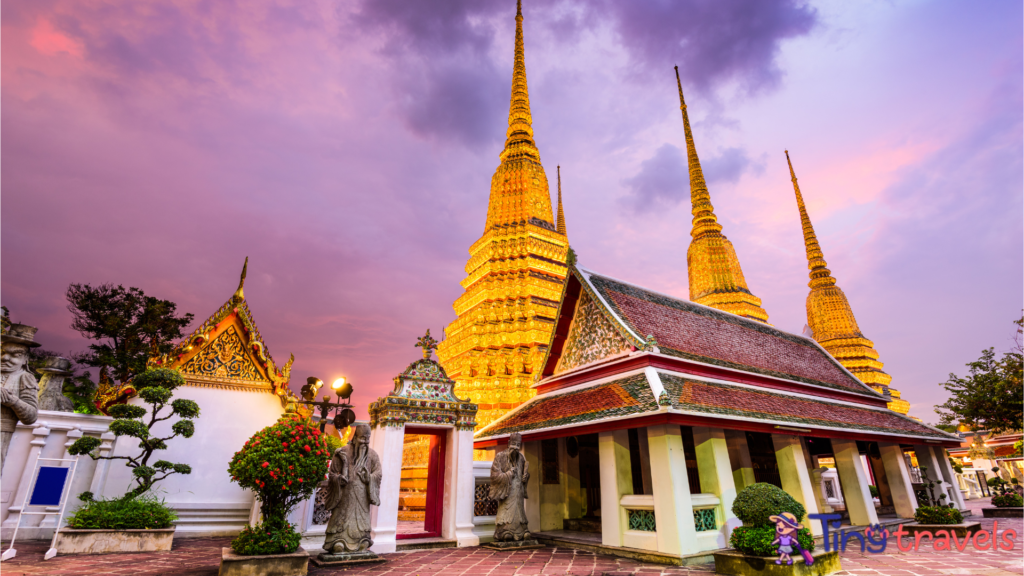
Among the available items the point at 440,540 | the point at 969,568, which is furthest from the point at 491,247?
the point at 969,568

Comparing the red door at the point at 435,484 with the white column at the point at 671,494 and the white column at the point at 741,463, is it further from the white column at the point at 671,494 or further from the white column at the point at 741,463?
the white column at the point at 741,463

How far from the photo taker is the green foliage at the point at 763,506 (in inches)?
260

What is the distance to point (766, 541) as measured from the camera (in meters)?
6.43

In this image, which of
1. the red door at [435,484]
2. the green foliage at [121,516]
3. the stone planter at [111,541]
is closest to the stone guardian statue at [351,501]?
the red door at [435,484]

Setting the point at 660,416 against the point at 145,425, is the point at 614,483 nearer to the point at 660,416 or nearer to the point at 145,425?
the point at 660,416

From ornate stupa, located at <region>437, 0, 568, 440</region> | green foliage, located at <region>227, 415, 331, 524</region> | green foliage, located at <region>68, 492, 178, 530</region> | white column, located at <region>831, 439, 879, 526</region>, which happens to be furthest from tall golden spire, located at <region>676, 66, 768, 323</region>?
green foliage, located at <region>68, 492, 178, 530</region>

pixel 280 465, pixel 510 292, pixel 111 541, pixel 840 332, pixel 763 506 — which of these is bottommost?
pixel 111 541

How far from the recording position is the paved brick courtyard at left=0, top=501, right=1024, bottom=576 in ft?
21.4

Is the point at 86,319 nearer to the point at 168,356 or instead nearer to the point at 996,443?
the point at 168,356

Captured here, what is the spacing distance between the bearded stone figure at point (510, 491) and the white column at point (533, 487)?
90 cm

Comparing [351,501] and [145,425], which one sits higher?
[145,425]

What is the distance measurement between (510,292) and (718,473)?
39.1 feet

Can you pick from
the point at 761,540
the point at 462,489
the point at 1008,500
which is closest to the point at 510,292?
the point at 462,489

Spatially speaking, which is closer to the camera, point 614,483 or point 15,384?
point 15,384
